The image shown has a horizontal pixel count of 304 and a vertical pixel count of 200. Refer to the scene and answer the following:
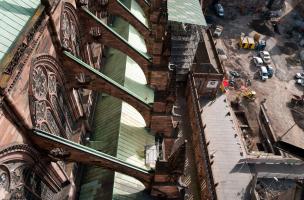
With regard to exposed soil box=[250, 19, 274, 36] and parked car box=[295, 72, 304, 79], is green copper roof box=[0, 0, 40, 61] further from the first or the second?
exposed soil box=[250, 19, 274, 36]

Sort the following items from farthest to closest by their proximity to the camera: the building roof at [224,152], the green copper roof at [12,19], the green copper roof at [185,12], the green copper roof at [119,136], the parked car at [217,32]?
1. the parked car at [217,32]
2. the green copper roof at [185,12]
3. the building roof at [224,152]
4. the green copper roof at [119,136]
5. the green copper roof at [12,19]

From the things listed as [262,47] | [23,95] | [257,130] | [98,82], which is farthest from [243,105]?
[23,95]

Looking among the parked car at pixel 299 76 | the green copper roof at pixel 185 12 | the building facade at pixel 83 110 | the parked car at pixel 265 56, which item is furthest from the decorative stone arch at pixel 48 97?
the parked car at pixel 299 76

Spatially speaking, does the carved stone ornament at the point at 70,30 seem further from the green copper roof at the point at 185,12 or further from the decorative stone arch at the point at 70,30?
the green copper roof at the point at 185,12

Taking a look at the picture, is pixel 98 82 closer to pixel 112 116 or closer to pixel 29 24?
pixel 112 116

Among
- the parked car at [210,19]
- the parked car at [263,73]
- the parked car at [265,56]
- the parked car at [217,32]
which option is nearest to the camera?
the parked car at [263,73]

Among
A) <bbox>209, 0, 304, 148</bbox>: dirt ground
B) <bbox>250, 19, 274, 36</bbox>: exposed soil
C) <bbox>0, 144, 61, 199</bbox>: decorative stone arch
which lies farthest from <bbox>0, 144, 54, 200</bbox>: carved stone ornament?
<bbox>250, 19, 274, 36</bbox>: exposed soil
